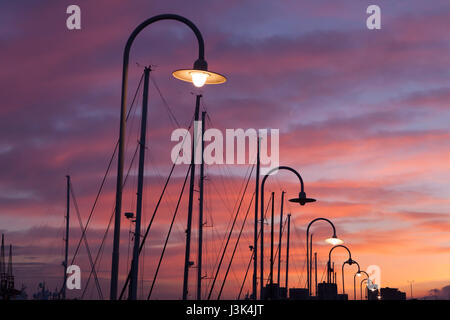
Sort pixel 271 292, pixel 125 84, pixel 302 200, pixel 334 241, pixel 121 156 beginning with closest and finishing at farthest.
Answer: pixel 121 156, pixel 125 84, pixel 302 200, pixel 334 241, pixel 271 292

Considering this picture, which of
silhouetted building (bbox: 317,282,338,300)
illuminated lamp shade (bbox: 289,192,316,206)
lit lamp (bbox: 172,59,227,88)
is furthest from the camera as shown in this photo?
silhouetted building (bbox: 317,282,338,300)

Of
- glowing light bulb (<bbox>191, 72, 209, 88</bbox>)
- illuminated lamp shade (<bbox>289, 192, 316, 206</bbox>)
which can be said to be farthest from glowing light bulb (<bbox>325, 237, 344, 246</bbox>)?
glowing light bulb (<bbox>191, 72, 209, 88</bbox>)

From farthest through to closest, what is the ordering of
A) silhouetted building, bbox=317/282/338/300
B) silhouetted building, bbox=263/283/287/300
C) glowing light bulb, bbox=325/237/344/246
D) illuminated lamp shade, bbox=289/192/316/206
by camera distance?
silhouetted building, bbox=317/282/338/300, silhouetted building, bbox=263/283/287/300, glowing light bulb, bbox=325/237/344/246, illuminated lamp shade, bbox=289/192/316/206

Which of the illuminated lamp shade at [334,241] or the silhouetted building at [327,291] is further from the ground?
the illuminated lamp shade at [334,241]

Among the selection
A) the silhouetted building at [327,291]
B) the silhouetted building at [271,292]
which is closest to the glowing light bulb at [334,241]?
the silhouetted building at [271,292]

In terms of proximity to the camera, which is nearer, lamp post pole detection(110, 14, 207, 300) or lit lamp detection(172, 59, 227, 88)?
lamp post pole detection(110, 14, 207, 300)

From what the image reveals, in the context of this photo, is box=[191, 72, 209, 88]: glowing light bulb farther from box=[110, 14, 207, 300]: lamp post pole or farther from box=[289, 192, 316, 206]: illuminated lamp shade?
box=[289, 192, 316, 206]: illuminated lamp shade

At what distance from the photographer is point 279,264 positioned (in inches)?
2591

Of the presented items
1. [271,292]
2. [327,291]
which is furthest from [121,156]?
[327,291]

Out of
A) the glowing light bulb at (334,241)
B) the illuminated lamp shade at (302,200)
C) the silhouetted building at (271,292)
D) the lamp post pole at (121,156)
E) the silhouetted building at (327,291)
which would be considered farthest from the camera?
the silhouetted building at (327,291)

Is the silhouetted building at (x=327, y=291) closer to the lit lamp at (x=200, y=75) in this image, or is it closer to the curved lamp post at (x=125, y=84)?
→ the curved lamp post at (x=125, y=84)

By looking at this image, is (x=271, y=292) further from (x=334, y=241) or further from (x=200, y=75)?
(x=200, y=75)

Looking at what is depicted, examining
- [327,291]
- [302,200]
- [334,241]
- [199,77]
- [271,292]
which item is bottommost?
[271,292]
